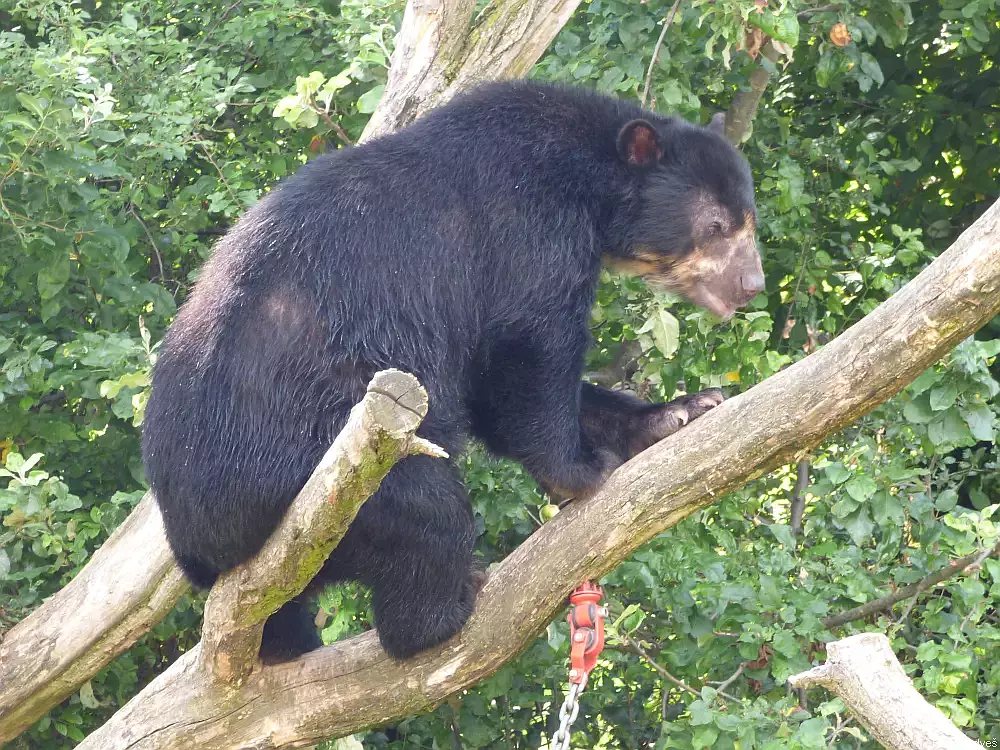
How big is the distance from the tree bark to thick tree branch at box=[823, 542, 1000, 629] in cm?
161

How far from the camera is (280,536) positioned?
341cm

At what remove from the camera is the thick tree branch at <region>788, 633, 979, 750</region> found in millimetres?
3092

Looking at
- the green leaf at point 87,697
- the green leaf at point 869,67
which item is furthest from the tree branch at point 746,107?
the green leaf at point 87,697

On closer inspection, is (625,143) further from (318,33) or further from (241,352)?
(318,33)

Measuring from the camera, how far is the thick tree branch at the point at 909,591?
4.73 metres

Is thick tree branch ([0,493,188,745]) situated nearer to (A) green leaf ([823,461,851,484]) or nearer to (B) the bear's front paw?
(B) the bear's front paw

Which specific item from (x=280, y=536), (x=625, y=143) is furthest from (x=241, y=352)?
(x=625, y=143)

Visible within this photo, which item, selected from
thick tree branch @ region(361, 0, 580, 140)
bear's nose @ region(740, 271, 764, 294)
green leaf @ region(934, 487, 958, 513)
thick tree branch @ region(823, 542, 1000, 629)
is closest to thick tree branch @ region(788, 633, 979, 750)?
thick tree branch @ region(823, 542, 1000, 629)

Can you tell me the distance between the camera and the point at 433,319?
4051 mm

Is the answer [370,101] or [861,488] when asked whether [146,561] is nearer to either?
[370,101]

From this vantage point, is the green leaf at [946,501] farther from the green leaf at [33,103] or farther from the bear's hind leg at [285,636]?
the green leaf at [33,103]

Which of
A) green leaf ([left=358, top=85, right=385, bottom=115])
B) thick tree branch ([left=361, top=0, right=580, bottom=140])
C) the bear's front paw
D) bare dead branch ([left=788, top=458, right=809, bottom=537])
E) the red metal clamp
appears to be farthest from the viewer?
bare dead branch ([left=788, top=458, right=809, bottom=537])

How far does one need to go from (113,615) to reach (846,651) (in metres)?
3.05

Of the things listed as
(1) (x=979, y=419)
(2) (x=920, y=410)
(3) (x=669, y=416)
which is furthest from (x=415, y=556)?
(1) (x=979, y=419)
